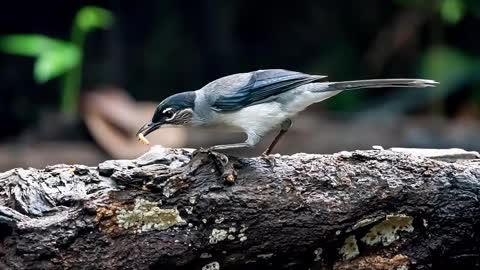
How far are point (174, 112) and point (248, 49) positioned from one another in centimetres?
565

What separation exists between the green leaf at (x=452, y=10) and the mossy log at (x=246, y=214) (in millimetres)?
4593

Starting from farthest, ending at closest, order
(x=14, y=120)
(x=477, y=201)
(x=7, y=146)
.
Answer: (x=14, y=120) → (x=7, y=146) → (x=477, y=201)

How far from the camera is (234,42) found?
340 inches

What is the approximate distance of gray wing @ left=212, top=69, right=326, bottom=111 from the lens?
10.1ft

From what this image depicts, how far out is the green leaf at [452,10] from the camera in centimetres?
731

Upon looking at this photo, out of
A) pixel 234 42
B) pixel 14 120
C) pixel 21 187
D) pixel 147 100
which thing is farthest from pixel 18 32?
pixel 21 187

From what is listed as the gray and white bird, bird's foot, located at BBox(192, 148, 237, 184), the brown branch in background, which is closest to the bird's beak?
the gray and white bird

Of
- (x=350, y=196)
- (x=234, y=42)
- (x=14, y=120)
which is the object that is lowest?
(x=14, y=120)

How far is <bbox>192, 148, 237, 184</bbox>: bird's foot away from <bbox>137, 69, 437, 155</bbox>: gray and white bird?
0.26 m

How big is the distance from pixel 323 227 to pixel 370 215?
159 millimetres

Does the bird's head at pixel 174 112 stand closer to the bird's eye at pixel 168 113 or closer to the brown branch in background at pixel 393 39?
the bird's eye at pixel 168 113

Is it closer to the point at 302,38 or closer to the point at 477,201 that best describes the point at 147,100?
the point at 302,38

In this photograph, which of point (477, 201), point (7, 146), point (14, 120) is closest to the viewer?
point (477, 201)

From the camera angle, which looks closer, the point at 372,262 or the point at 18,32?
the point at 372,262
